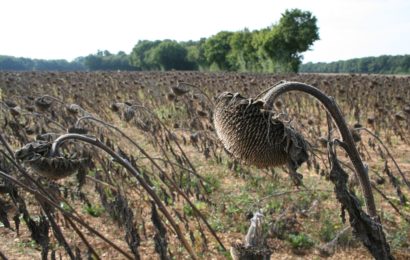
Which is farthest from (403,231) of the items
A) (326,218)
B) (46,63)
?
(46,63)

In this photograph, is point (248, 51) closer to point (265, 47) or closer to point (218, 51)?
point (265, 47)

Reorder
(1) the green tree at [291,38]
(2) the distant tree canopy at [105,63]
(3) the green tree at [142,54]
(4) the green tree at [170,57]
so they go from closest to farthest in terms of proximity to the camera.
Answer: (1) the green tree at [291,38], (4) the green tree at [170,57], (3) the green tree at [142,54], (2) the distant tree canopy at [105,63]

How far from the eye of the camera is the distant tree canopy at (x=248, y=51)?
143 ft

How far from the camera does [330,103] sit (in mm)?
1581

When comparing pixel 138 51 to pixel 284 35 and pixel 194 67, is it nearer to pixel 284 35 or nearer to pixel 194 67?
pixel 194 67

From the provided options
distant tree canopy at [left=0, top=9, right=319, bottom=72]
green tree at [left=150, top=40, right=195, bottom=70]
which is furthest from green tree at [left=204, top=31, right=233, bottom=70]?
green tree at [left=150, top=40, right=195, bottom=70]

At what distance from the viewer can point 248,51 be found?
4853 centimetres

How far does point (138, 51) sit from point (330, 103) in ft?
251

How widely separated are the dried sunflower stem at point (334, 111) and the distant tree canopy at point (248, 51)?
40.5 m

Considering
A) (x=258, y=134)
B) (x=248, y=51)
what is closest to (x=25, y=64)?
(x=248, y=51)

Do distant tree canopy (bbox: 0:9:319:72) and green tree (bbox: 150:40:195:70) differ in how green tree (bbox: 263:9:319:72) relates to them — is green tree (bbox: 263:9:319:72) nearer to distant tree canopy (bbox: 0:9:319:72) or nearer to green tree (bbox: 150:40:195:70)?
distant tree canopy (bbox: 0:9:319:72)

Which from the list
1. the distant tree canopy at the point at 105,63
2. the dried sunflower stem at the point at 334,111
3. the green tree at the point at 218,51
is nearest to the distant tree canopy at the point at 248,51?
the green tree at the point at 218,51

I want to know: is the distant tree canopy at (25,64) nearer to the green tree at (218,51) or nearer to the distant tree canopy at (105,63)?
the distant tree canopy at (105,63)

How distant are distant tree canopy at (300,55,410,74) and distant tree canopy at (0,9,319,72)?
8385 millimetres
